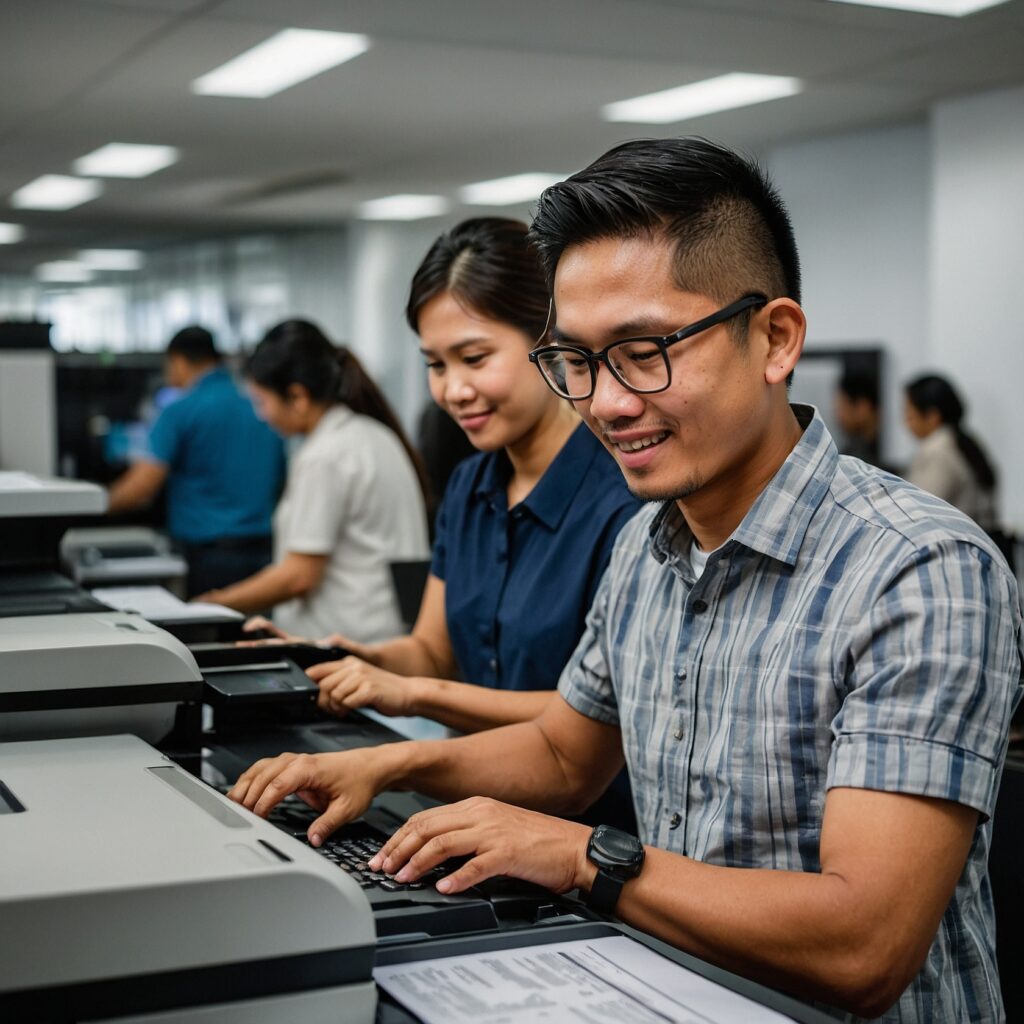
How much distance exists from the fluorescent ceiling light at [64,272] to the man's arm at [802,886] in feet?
45.2

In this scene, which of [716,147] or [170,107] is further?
Answer: [170,107]

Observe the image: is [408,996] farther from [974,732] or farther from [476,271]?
[476,271]

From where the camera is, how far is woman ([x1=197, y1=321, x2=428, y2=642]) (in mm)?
3027

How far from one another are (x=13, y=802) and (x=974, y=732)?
29.6 inches

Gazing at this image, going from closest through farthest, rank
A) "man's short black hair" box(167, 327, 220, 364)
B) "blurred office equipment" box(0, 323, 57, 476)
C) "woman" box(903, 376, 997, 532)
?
"blurred office equipment" box(0, 323, 57, 476), "man's short black hair" box(167, 327, 220, 364), "woman" box(903, 376, 997, 532)

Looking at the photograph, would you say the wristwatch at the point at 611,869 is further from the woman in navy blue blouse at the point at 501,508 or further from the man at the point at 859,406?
the man at the point at 859,406

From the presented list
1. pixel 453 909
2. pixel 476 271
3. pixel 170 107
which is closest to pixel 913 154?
pixel 170 107

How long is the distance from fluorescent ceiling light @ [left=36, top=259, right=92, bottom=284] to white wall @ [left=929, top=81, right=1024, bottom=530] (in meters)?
10.3

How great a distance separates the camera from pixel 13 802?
101 cm

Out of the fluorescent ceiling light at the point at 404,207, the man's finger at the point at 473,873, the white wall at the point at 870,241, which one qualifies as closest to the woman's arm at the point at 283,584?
the man's finger at the point at 473,873

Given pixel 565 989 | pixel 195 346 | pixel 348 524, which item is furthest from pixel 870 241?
pixel 565 989

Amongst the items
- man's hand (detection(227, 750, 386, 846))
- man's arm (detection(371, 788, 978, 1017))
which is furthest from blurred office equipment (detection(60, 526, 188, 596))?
man's arm (detection(371, 788, 978, 1017))

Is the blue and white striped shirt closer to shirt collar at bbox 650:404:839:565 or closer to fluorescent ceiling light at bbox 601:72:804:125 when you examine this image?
shirt collar at bbox 650:404:839:565

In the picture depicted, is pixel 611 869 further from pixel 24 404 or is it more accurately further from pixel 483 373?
pixel 24 404
